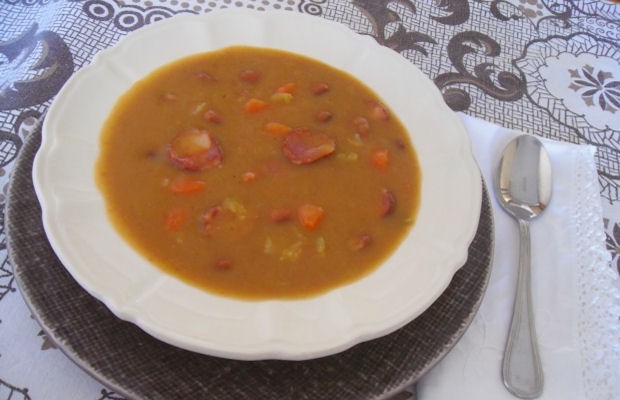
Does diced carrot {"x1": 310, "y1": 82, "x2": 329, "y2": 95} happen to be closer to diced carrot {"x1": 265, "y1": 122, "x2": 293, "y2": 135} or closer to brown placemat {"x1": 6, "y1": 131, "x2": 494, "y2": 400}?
diced carrot {"x1": 265, "y1": 122, "x2": 293, "y2": 135}

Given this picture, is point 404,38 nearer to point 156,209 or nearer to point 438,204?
point 438,204

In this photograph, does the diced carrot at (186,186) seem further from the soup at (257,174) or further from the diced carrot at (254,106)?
the diced carrot at (254,106)

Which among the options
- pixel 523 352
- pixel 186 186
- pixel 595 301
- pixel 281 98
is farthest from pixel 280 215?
pixel 595 301

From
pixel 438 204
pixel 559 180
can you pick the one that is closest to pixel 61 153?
pixel 438 204

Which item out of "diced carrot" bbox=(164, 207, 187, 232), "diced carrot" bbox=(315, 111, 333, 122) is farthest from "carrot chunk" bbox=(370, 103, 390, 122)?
"diced carrot" bbox=(164, 207, 187, 232)

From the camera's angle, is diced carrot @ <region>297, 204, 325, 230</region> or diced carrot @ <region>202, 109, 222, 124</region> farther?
diced carrot @ <region>202, 109, 222, 124</region>

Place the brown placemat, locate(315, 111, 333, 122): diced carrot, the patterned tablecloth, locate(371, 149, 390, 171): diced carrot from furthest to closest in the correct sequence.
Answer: the patterned tablecloth → locate(315, 111, 333, 122): diced carrot → locate(371, 149, 390, 171): diced carrot → the brown placemat

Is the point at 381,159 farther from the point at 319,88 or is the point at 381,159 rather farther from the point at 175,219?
the point at 175,219
